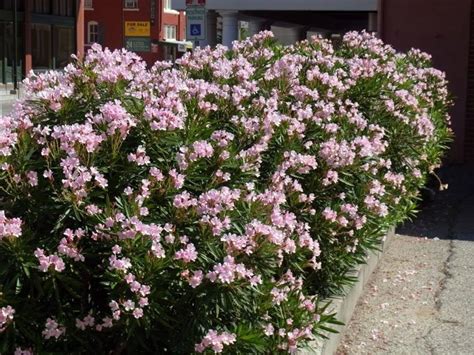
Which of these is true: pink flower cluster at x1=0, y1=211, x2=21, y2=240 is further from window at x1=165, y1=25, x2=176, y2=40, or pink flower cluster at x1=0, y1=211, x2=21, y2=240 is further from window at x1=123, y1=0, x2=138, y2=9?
window at x1=165, y1=25, x2=176, y2=40

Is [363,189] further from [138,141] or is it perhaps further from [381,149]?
[138,141]

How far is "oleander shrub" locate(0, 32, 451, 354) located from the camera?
290cm

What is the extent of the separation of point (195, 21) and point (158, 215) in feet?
42.3

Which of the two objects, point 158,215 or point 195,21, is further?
point 195,21

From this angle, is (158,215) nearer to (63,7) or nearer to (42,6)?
(42,6)

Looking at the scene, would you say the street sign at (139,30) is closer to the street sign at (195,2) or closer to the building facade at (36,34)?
the building facade at (36,34)

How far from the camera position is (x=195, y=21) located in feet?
51.0

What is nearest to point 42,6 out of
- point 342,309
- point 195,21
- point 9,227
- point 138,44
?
point 138,44

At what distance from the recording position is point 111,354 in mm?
3117

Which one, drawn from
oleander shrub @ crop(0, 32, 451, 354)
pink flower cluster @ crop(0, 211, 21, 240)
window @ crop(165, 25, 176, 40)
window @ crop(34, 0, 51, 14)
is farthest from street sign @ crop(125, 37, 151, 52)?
window @ crop(165, 25, 176, 40)

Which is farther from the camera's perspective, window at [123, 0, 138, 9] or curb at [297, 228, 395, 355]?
window at [123, 0, 138, 9]

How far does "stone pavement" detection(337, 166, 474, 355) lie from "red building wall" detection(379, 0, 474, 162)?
10.3 feet

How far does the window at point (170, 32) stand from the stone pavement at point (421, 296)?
54142 mm

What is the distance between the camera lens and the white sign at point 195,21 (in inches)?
612
